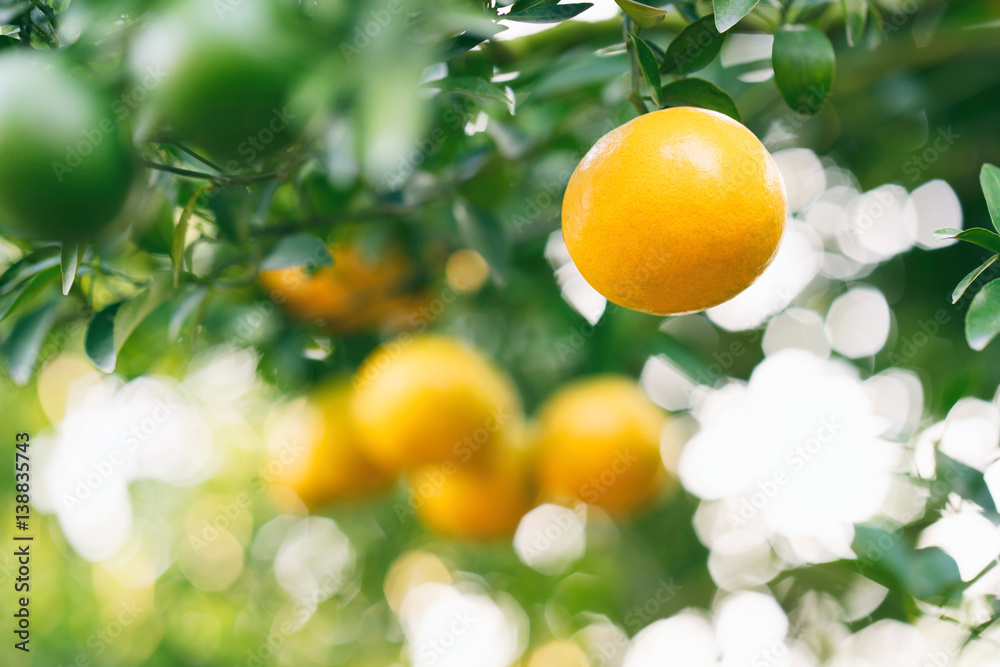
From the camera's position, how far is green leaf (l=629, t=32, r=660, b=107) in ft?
1.87

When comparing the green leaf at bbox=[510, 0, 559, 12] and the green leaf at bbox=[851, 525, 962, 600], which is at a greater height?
the green leaf at bbox=[510, 0, 559, 12]

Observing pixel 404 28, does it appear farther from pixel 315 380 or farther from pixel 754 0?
pixel 315 380

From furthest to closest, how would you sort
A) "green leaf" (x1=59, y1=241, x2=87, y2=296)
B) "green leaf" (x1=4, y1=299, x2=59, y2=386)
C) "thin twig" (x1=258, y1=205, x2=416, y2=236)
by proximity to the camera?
"thin twig" (x1=258, y1=205, x2=416, y2=236) < "green leaf" (x1=4, y1=299, x2=59, y2=386) < "green leaf" (x1=59, y1=241, x2=87, y2=296)

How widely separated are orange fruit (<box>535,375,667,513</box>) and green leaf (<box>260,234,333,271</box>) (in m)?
0.59

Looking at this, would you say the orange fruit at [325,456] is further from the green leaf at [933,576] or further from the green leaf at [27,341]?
the green leaf at [933,576]

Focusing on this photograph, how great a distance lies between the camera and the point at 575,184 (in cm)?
61

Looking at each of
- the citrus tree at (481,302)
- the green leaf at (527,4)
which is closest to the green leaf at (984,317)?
the citrus tree at (481,302)

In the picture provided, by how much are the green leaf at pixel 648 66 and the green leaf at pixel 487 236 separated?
44cm

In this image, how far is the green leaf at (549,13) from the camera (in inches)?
24.1

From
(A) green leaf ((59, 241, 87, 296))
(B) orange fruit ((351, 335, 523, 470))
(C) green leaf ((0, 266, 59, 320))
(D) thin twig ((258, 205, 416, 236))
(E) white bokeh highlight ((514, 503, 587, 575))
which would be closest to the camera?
(A) green leaf ((59, 241, 87, 296))

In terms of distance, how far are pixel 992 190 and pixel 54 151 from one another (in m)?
0.82

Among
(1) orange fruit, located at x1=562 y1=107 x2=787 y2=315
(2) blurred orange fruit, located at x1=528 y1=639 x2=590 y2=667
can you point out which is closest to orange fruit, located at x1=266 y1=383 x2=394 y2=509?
(1) orange fruit, located at x1=562 y1=107 x2=787 y2=315

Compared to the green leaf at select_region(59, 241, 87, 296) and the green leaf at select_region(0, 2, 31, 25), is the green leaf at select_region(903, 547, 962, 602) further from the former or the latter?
the green leaf at select_region(0, 2, 31, 25)

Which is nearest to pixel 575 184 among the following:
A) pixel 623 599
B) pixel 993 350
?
pixel 993 350
